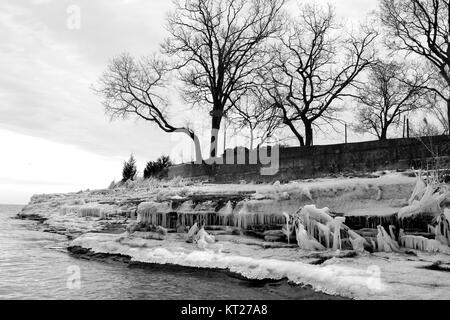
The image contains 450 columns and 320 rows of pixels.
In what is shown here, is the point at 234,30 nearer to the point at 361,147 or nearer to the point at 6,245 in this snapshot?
the point at 361,147

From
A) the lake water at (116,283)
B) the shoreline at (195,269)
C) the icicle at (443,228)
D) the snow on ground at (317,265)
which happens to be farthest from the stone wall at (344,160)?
the lake water at (116,283)

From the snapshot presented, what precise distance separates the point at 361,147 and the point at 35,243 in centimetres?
1363

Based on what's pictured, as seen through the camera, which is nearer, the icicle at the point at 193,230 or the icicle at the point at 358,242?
the icicle at the point at 358,242

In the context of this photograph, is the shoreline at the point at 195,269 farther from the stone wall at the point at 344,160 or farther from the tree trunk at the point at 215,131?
the tree trunk at the point at 215,131

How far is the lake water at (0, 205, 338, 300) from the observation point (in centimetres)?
592

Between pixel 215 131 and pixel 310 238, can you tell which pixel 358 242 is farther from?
pixel 215 131

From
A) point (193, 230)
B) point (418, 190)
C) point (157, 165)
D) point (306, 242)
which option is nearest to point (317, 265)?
point (306, 242)

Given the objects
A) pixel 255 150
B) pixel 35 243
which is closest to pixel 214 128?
pixel 255 150

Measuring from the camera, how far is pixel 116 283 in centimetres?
671

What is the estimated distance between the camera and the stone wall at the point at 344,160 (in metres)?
15.5

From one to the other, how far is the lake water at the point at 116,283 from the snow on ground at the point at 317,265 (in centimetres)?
30

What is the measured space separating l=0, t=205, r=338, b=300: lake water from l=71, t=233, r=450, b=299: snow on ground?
0.30m

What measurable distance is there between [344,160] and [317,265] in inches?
476

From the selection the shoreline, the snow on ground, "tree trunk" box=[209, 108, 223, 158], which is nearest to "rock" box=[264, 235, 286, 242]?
the snow on ground
